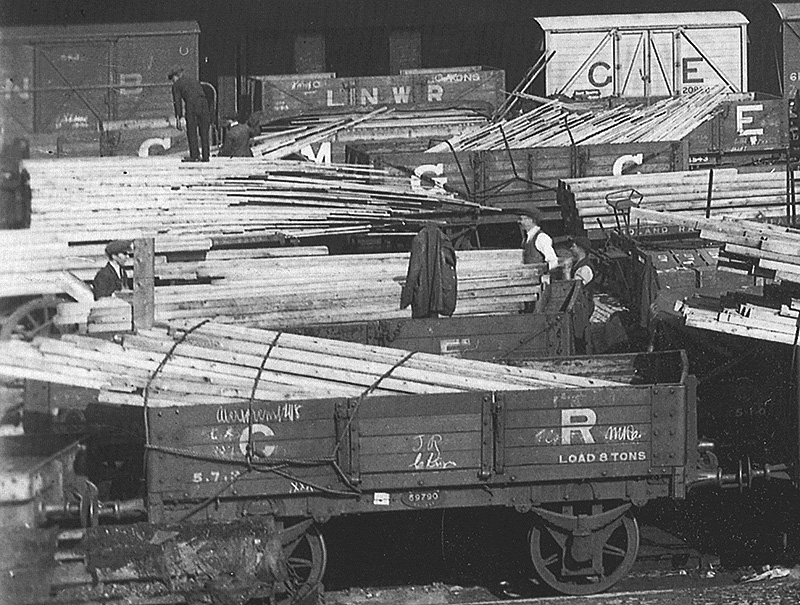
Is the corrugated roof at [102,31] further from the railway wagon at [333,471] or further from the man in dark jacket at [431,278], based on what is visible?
the railway wagon at [333,471]

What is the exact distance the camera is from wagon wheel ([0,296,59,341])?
37.5 ft

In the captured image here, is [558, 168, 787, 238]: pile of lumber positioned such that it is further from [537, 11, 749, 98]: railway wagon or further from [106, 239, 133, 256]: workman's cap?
[537, 11, 749, 98]: railway wagon

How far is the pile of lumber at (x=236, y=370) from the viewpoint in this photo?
34.8 feet

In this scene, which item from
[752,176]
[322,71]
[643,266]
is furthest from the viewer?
[322,71]

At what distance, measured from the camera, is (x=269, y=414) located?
410 inches

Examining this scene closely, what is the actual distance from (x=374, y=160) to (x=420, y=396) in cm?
898

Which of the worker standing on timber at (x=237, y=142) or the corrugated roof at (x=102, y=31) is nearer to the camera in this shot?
the worker standing on timber at (x=237, y=142)

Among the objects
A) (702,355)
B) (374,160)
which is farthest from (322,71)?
(702,355)

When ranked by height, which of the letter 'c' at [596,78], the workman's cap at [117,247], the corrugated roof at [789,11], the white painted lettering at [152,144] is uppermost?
the corrugated roof at [789,11]

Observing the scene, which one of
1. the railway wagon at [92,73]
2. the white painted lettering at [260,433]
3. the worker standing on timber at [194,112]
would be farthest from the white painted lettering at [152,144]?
the white painted lettering at [260,433]

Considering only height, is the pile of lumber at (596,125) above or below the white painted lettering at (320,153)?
above

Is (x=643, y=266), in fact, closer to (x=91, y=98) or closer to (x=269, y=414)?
(x=269, y=414)

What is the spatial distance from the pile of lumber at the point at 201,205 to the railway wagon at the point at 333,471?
185 inches

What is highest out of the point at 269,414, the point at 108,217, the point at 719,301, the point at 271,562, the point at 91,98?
the point at 91,98
